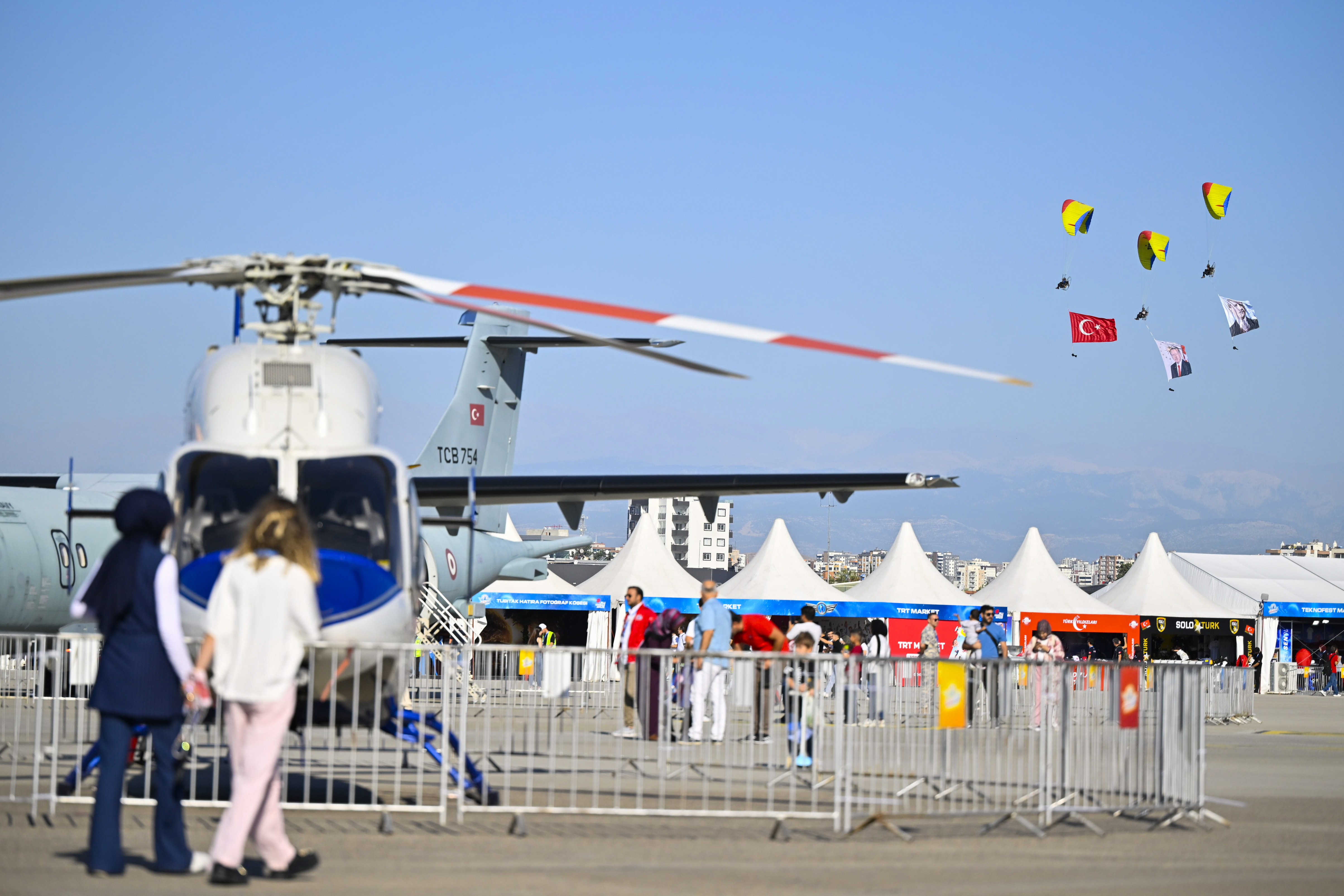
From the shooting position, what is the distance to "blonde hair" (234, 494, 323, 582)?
6.32m

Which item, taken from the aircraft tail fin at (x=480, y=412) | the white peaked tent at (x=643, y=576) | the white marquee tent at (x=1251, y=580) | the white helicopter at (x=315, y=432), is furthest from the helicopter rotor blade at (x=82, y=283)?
the white marquee tent at (x=1251, y=580)

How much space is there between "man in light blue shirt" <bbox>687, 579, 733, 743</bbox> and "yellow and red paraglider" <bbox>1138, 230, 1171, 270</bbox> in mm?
14870

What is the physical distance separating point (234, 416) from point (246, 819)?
337 cm

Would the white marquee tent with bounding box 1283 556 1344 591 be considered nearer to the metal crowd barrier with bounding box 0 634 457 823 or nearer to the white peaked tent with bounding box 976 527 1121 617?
the white peaked tent with bounding box 976 527 1121 617

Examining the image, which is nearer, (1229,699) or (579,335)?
(579,335)

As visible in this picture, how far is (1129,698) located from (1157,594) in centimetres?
3041

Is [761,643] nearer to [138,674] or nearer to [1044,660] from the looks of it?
[1044,660]

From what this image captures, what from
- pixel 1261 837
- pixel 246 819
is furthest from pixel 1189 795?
pixel 246 819

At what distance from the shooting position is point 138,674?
6.33m

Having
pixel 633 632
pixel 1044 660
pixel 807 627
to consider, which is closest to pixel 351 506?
pixel 1044 660

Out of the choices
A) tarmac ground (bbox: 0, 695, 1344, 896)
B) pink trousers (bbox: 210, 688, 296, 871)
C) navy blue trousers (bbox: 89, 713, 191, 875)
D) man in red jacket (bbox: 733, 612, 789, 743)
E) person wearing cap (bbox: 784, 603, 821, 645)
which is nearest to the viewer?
pink trousers (bbox: 210, 688, 296, 871)

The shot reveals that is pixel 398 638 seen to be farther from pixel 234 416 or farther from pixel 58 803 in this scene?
pixel 58 803

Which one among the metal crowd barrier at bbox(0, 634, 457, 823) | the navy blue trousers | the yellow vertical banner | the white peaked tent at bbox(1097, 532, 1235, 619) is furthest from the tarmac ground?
the white peaked tent at bbox(1097, 532, 1235, 619)

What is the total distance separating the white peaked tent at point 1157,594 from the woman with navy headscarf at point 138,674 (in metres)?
33.8
